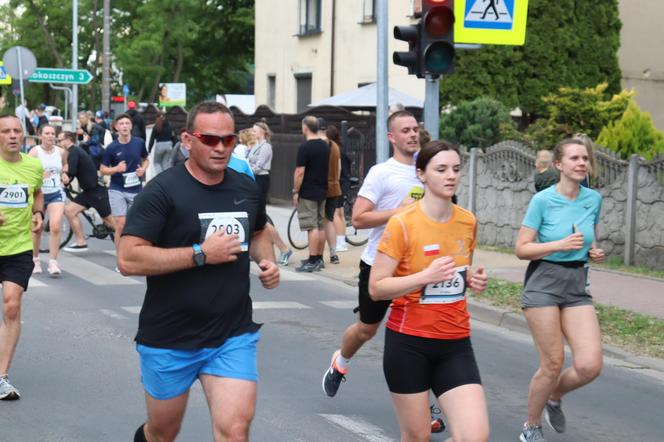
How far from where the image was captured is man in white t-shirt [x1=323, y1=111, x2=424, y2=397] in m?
7.22

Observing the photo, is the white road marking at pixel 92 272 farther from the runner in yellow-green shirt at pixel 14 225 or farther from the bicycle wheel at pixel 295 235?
the runner in yellow-green shirt at pixel 14 225

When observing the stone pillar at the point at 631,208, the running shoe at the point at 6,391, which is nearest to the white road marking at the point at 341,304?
the stone pillar at the point at 631,208

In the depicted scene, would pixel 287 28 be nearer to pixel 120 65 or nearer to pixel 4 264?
pixel 120 65

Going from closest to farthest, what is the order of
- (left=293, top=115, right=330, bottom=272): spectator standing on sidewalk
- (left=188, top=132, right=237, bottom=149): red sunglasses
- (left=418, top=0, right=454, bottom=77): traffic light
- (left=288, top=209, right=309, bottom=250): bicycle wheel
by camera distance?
(left=188, top=132, right=237, bottom=149): red sunglasses < (left=418, top=0, right=454, bottom=77): traffic light < (left=293, top=115, right=330, bottom=272): spectator standing on sidewalk < (left=288, top=209, right=309, bottom=250): bicycle wheel

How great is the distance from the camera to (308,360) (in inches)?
356

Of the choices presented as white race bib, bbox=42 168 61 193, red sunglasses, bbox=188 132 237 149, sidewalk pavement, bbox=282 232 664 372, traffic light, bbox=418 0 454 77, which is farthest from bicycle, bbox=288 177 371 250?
red sunglasses, bbox=188 132 237 149

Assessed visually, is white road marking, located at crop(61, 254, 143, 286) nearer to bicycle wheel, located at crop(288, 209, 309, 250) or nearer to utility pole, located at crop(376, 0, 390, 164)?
bicycle wheel, located at crop(288, 209, 309, 250)

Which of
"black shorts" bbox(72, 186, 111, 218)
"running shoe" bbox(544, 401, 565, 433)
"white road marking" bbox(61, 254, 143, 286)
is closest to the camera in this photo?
"running shoe" bbox(544, 401, 565, 433)

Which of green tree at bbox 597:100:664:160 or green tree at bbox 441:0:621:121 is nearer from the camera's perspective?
green tree at bbox 597:100:664:160

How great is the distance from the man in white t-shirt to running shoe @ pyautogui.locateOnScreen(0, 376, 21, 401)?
80.1 inches

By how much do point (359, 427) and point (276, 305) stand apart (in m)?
5.12

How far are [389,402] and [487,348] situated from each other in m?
2.37

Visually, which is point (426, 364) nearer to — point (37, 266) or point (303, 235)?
point (37, 266)

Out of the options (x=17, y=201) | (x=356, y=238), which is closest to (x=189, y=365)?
(x=17, y=201)
